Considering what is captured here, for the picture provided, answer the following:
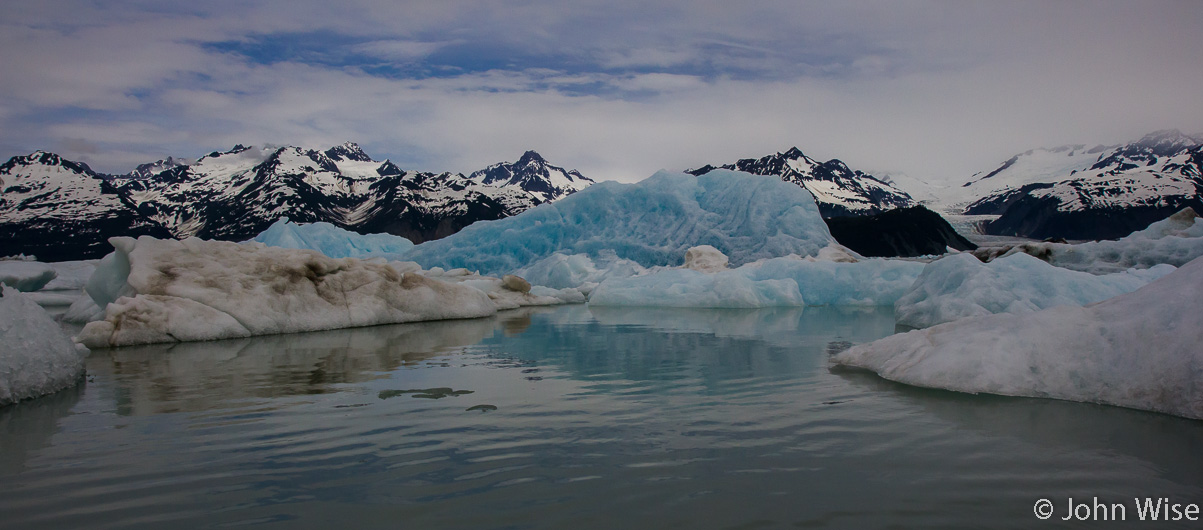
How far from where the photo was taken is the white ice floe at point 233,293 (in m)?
10.6

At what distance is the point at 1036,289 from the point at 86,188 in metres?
110

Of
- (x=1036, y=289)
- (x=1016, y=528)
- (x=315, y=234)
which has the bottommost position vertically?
(x=1016, y=528)

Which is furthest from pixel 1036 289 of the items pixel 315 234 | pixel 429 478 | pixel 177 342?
pixel 315 234

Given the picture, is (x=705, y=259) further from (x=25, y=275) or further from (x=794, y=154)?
(x=794, y=154)

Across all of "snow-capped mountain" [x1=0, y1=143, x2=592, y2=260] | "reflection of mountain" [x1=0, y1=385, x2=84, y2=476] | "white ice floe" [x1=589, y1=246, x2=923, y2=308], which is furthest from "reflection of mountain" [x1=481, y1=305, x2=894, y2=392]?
"snow-capped mountain" [x1=0, y1=143, x2=592, y2=260]

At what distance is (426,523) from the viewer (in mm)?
2629

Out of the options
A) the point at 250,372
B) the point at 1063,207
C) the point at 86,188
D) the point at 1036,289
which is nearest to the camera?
the point at 250,372

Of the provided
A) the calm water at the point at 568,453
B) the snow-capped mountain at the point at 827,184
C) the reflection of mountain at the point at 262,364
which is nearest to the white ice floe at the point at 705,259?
the reflection of mountain at the point at 262,364

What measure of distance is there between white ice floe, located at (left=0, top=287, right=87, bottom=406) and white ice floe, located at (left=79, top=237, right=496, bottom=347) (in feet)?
14.5

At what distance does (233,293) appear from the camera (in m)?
11.7

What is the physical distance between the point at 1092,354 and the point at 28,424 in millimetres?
8089

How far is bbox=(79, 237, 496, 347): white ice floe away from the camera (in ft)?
34.8

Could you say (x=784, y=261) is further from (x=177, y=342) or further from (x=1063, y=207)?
(x=1063, y=207)

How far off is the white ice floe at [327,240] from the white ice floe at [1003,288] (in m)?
31.4
